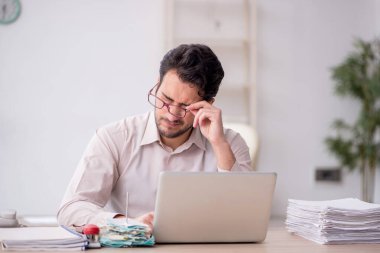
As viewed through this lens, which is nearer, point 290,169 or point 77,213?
point 77,213

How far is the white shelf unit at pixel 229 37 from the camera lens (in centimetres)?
469

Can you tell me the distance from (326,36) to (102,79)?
1826mm

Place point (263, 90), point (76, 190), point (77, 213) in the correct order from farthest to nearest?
point (263, 90) < point (76, 190) < point (77, 213)

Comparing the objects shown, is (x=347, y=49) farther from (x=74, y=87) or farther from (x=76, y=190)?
(x=76, y=190)

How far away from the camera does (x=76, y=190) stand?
6.31 feet

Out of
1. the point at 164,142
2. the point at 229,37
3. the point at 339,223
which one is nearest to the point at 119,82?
the point at 229,37

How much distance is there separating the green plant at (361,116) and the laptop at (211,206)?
3292 mm

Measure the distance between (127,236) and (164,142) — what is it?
2.51ft

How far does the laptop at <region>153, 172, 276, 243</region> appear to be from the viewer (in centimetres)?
146

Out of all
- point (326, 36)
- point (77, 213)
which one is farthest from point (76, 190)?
point (326, 36)

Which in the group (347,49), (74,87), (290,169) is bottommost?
(290,169)

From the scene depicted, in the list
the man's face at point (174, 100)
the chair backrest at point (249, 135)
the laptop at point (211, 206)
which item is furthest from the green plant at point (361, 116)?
the laptop at point (211, 206)

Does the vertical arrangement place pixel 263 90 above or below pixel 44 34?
below

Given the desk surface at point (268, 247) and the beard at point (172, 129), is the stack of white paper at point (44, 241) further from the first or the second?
the beard at point (172, 129)
